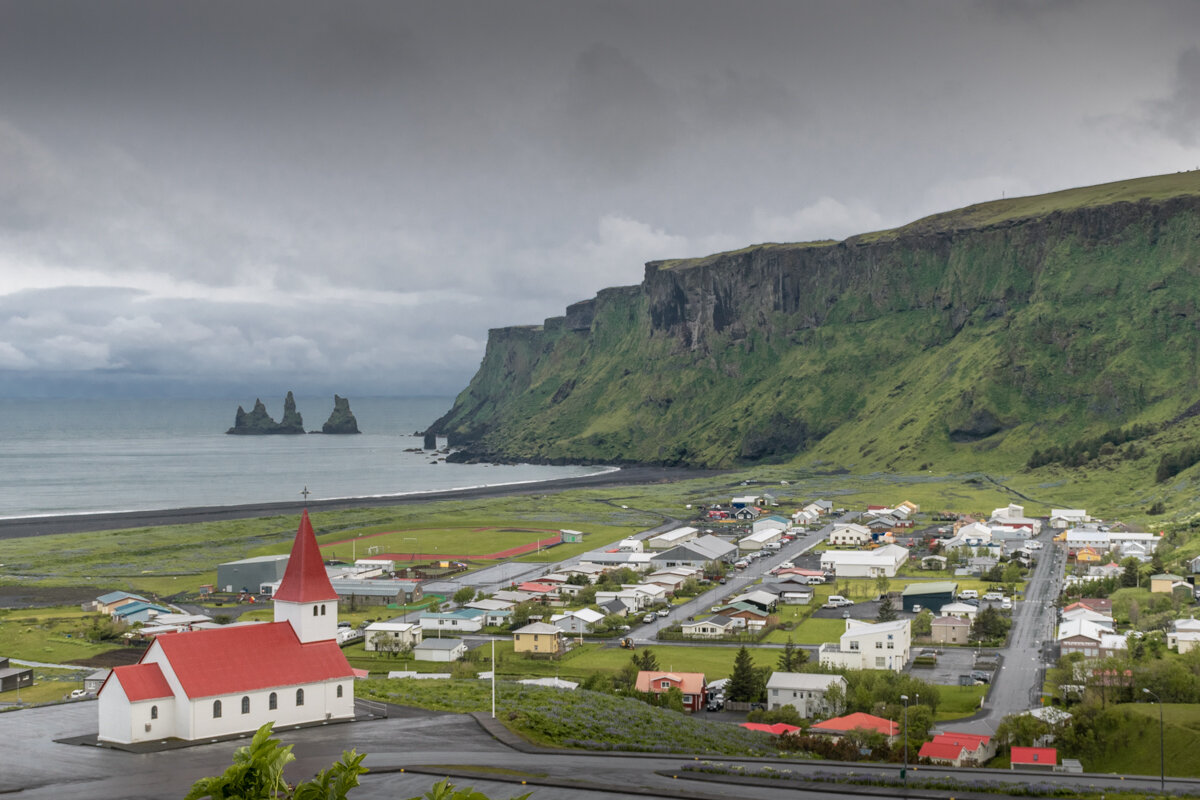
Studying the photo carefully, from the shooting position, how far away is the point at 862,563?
10150cm

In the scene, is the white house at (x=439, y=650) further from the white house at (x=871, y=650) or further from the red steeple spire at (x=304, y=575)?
the red steeple spire at (x=304, y=575)

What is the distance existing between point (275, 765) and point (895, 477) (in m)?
179

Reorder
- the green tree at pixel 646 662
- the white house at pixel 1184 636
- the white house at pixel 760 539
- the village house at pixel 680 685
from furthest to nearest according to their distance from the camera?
1. the white house at pixel 760 539
2. the white house at pixel 1184 636
3. the green tree at pixel 646 662
4. the village house at pixel 680 685

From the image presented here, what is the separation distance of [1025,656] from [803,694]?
1900cm

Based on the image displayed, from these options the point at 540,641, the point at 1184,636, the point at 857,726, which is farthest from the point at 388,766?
the point at 1184,636

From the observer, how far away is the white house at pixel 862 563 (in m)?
101

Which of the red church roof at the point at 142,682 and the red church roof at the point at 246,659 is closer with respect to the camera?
the red church roof at the point at 142,682

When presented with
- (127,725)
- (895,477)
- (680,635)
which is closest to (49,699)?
(127,725)

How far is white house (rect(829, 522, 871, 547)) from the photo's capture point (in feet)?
399

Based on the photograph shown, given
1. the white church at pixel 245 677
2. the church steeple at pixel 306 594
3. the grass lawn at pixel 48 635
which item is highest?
the church steeple at pixel 306 594

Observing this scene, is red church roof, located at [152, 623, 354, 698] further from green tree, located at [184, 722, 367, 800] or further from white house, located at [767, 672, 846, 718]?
green tree, located at [184, 722, 367, 800]

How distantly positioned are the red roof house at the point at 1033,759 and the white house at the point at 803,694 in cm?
1087

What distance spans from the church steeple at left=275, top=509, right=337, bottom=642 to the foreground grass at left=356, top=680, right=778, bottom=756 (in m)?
5.73

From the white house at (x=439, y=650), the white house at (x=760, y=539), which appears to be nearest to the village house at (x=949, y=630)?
the white house at (x=439, y=650)
